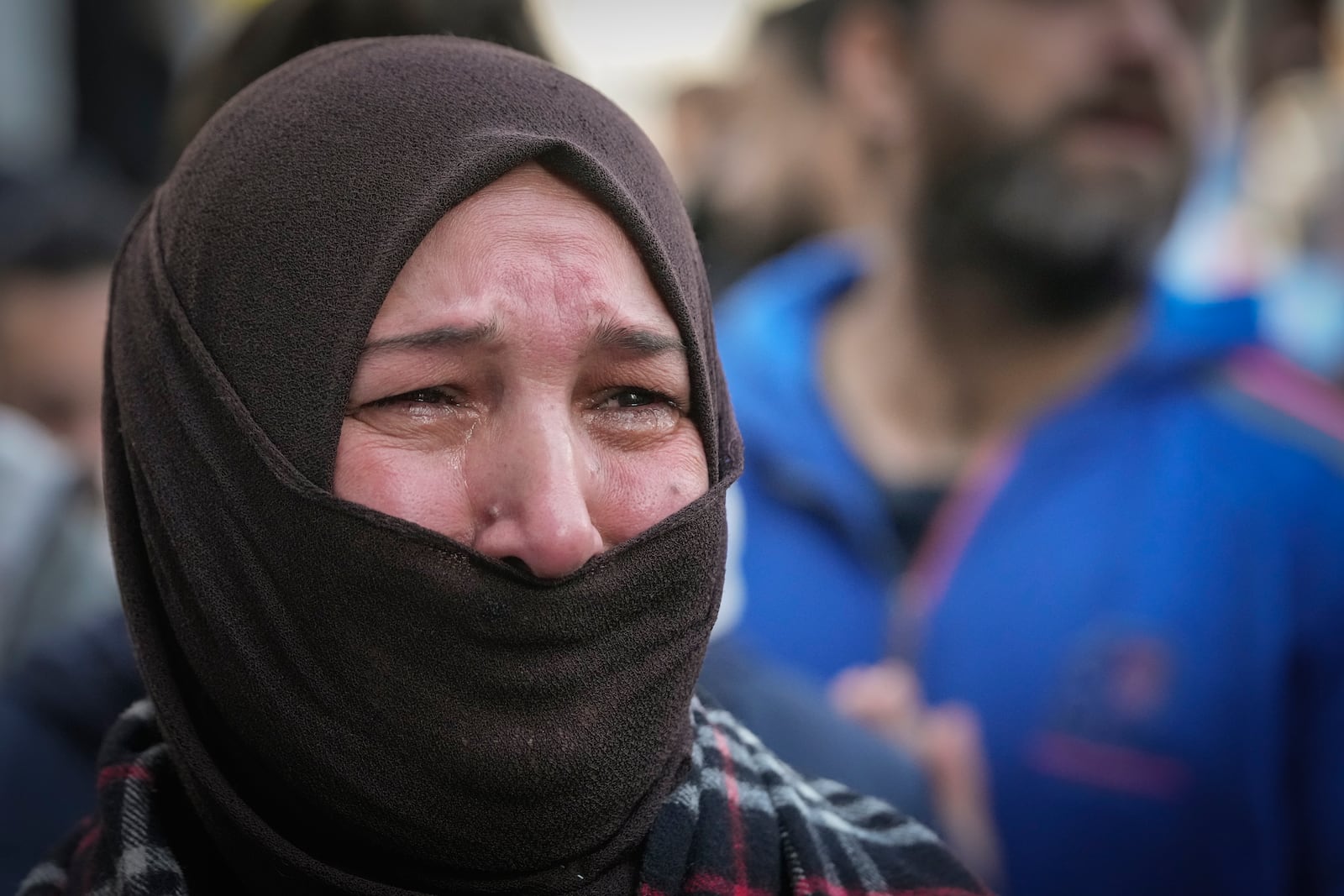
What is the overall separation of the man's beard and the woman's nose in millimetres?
2255

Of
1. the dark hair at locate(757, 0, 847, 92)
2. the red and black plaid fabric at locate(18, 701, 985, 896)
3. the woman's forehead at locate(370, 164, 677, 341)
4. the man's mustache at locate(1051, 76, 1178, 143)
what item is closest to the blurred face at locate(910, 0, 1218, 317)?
the man's mustache at locate(1051, 76, 1178, 143)

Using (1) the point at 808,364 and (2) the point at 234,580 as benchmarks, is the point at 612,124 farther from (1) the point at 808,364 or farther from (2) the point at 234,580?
(1) the point at 808,364

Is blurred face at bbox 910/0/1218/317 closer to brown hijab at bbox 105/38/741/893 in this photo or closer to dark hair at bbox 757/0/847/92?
dark hair at bbox 757/0/847/92

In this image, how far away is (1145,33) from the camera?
3316 mm

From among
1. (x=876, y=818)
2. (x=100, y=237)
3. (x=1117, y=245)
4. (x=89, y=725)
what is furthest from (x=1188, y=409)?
(x=100, y=237)

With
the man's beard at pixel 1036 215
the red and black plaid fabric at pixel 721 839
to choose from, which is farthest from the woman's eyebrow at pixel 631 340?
the man's beard at pixel 1036 215

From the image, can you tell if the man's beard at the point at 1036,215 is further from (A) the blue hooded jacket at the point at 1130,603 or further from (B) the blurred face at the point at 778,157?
(B) the blurred face at the point at 778,157

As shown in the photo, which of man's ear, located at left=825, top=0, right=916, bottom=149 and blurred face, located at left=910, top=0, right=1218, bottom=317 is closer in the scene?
blurred face, located at left=910, top=0, right=1218, bottom=317

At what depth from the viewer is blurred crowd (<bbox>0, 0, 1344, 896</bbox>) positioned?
2.56m

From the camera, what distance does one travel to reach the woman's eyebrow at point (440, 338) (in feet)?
4.91

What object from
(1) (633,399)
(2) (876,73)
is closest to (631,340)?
(1) (633,399)

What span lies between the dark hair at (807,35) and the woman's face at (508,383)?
3.75 m

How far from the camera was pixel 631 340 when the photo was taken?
157 cm

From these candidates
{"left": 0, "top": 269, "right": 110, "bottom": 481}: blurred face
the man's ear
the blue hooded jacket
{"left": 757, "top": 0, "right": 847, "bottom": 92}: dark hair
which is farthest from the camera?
{"left": 757, "top": 0, "right": 847, "bottom": 92}: dark hair
